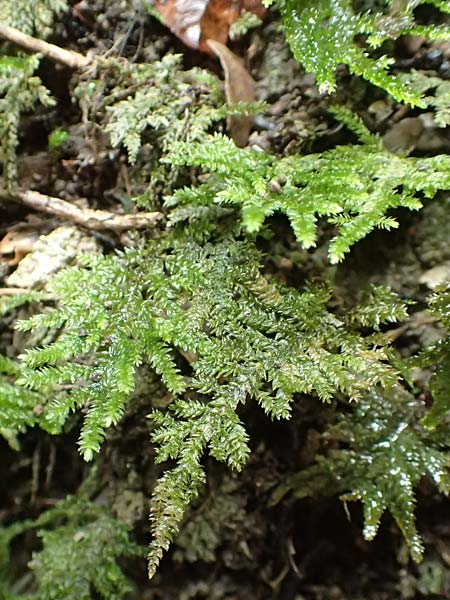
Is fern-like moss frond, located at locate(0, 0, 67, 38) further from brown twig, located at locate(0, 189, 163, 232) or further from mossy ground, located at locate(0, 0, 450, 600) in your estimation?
brown twig, located at locate(0, 189, 163, 232)

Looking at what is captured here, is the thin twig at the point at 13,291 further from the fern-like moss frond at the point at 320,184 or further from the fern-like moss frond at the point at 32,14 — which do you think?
the fern-like moss frond at the point at 32,14

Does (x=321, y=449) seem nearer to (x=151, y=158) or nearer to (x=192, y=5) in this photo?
(x=151, y=158)

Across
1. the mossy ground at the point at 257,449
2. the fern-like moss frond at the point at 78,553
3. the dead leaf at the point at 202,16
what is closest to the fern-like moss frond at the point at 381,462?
the mossy ground at the point at 257,449

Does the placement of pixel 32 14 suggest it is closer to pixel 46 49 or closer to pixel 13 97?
pixel 46 49

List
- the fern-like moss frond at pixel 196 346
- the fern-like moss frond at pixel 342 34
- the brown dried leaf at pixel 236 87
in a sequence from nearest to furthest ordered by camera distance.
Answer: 1. the fern-like moss frond at pixel 196 346
2. the fern-like moss frond at pixel 342 34
3. the brown dried leaf at pixel 236 87

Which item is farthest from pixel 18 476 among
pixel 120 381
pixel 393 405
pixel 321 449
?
pixel 393 405
